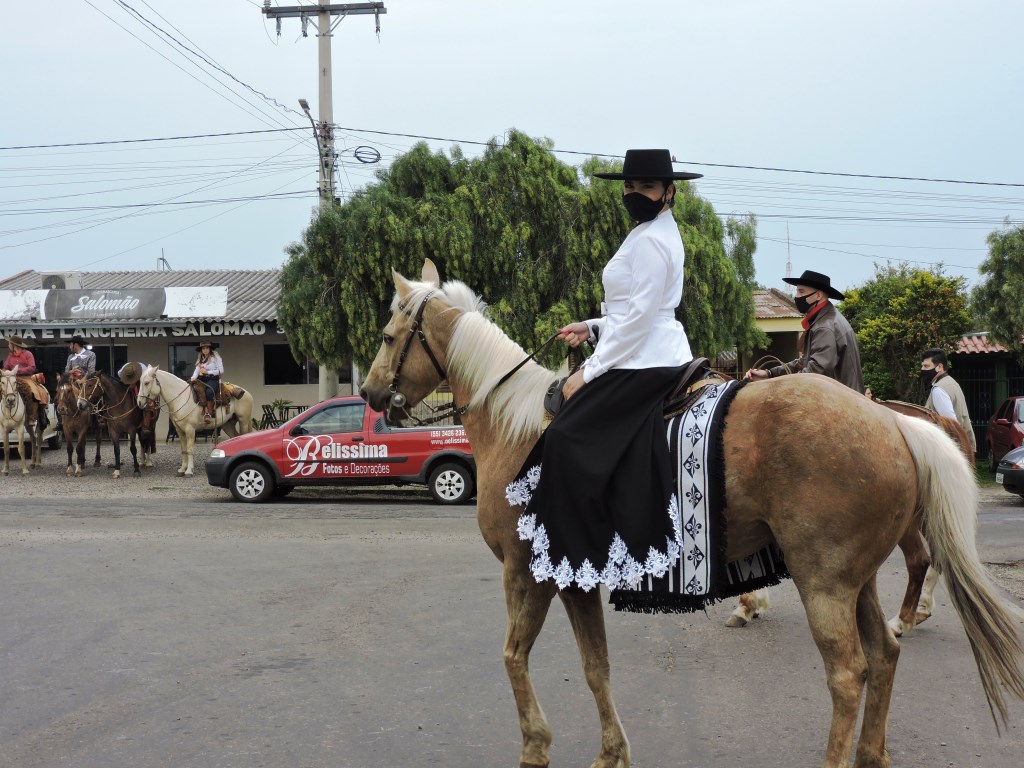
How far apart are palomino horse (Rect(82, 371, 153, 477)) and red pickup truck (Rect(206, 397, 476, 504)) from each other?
5801 mm

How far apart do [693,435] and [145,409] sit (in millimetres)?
18798

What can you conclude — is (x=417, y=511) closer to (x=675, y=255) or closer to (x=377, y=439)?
(x=377, y=439)

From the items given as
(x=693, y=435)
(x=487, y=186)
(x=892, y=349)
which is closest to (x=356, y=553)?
(x=693, y=435)

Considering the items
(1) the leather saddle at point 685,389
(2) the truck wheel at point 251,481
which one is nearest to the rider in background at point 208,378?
(2) the truck wheel at point 251,481

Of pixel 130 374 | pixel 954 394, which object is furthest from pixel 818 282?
pixel 130 374

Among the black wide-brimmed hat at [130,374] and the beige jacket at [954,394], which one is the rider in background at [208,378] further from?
the beige jacket at [954,394]

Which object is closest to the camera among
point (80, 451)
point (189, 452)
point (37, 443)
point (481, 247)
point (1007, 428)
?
point (1007, 428)

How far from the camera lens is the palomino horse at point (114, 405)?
66.4ft

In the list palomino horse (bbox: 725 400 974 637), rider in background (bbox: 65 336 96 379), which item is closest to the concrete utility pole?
rider in background (bbox: 65 336 96 379)

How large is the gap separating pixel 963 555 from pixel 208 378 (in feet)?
61.2

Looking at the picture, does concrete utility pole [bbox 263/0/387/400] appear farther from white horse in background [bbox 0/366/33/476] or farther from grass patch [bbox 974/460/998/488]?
grass patch [bbox 974/460/998/488]

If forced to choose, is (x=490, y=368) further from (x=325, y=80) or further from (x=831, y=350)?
(x=325, y=80)

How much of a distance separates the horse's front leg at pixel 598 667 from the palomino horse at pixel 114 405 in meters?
17.9

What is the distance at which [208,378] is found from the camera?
20.5 metres
